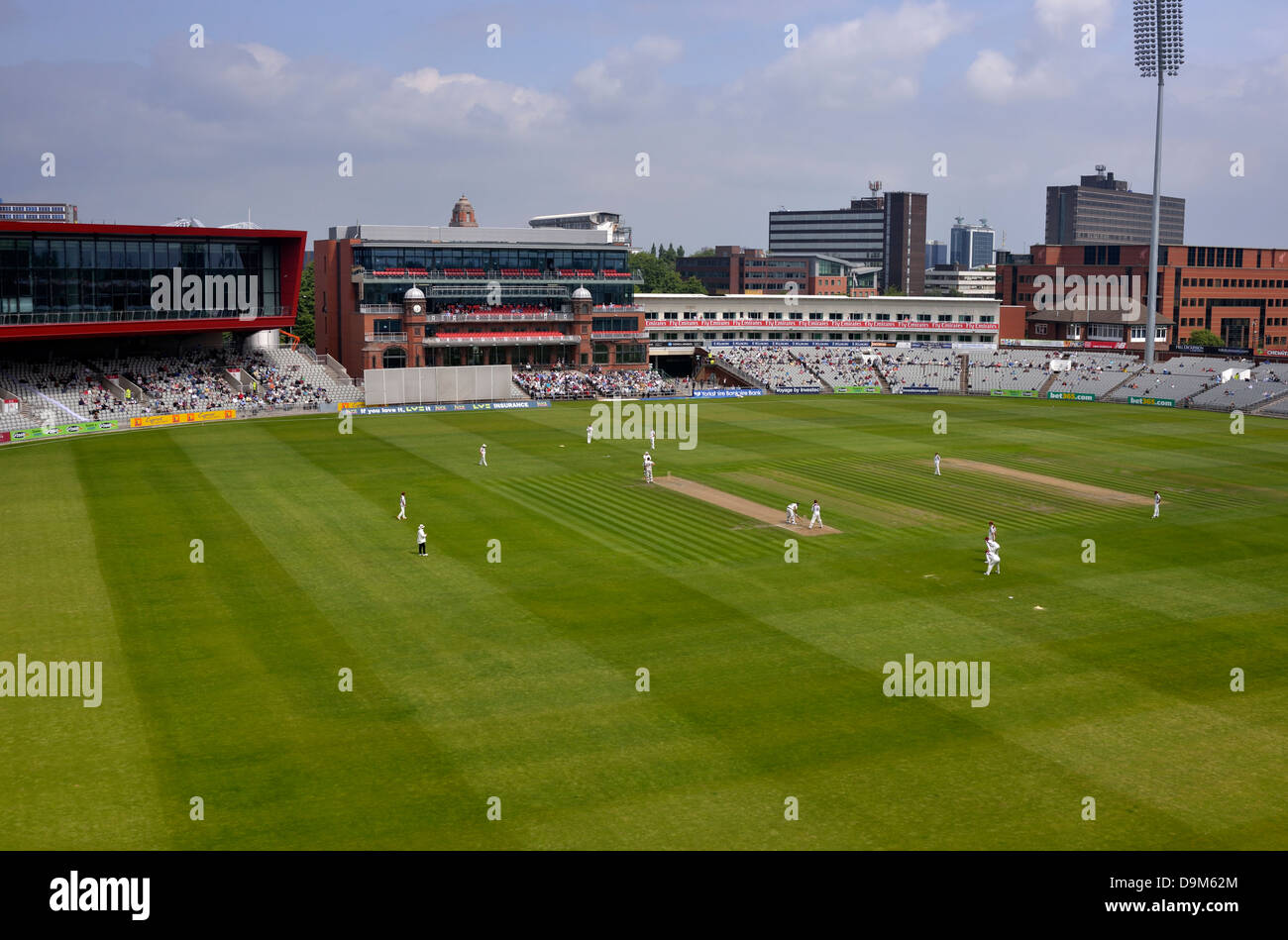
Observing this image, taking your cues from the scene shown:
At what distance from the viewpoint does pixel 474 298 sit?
97.9 m

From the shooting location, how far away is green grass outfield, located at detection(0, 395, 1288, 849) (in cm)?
1975

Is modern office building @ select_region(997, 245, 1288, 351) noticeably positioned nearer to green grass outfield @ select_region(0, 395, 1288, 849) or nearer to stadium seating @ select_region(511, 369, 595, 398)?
stadium seating @ select_region(511, 369, 595, 398)

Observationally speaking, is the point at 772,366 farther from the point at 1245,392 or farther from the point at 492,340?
the point at 1245,392

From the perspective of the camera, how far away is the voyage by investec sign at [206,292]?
7856 cm

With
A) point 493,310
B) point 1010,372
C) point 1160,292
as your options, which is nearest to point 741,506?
point 493,310

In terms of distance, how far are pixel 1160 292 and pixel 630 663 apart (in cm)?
11745

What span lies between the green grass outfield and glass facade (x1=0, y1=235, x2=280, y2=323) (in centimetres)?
2421

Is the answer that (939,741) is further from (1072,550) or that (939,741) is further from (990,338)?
(990,338)

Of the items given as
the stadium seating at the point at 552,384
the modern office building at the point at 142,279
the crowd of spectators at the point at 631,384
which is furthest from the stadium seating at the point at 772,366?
the modern office building at the point at 142,279

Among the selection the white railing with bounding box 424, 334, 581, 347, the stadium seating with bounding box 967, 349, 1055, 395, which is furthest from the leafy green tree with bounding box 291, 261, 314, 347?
the stadium seating with bounding box 967, 349, 1055, 395

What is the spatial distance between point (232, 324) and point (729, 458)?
138 feet

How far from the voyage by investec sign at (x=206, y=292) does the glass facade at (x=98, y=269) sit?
1.15 feet
